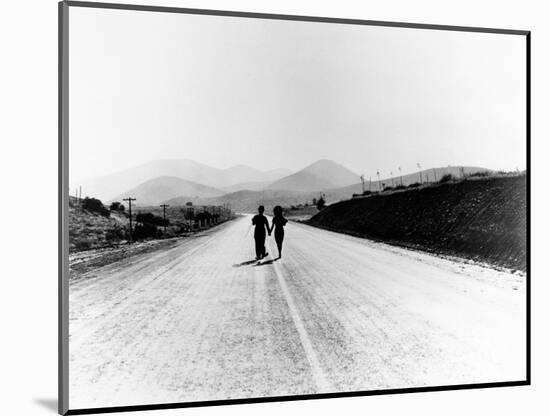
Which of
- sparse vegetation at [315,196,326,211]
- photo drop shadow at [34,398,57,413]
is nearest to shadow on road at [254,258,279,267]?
sparse vegetation at [315,196,326,211]

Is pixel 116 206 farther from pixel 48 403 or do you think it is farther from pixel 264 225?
pixel 48 403

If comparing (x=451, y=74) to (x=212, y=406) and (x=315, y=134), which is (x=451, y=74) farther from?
(x=212, y=406)

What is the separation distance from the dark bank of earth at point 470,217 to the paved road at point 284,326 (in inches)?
13.8

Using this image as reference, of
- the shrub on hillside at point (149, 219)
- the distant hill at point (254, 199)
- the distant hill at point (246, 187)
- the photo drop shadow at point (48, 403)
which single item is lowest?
the photo drop shadow at point (48, 403)

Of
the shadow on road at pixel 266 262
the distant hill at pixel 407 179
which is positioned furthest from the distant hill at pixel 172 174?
the shadow on road at pixel 266 262

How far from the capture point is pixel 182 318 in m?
5.87

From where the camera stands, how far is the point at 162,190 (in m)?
6.01

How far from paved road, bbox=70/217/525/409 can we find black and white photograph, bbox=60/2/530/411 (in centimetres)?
3

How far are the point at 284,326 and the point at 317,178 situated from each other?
2.07 metres

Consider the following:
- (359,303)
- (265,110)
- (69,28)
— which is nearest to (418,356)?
(359,303)

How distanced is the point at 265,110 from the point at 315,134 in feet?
2.54

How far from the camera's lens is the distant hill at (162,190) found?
582 cm

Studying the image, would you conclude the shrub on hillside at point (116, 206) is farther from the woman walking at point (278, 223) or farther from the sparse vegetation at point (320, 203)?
the sparse vegetation at point (320, 203)

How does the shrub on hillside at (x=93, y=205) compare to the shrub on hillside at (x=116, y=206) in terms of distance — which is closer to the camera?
the shrub on hillside at (x=93, y=205)
